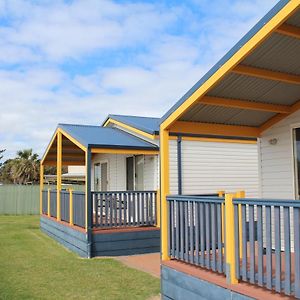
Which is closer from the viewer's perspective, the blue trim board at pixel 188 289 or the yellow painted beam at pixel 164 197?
the blue trim board at pixel 188 289

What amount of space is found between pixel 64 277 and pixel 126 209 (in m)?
3.18

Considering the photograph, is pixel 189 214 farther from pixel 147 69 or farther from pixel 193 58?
pixel 147 69

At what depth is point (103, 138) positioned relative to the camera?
1167 cm

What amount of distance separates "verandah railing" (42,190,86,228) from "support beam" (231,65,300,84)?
22.8 ft

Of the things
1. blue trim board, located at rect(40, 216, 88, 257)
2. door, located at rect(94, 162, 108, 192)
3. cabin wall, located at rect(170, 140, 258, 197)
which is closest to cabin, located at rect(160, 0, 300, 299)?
cabin wall, located at rect(170, 140, 258, 197)

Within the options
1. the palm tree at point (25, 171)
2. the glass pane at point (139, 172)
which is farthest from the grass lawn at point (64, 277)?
the palm tree at point (25, 171)

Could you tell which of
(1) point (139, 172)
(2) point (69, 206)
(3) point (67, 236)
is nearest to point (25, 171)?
(1) point (139, 172)

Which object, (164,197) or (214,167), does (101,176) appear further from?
(164,197)

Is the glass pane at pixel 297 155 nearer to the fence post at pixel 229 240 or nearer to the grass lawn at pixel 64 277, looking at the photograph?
the fence post at pixel 229 240

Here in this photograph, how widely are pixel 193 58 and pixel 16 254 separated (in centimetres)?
809

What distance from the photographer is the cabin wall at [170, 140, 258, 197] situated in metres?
12.4

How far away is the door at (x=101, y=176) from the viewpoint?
17452mm

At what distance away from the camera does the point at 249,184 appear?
13.3 metres

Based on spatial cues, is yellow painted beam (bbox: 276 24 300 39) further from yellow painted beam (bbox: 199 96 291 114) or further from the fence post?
the fence post
